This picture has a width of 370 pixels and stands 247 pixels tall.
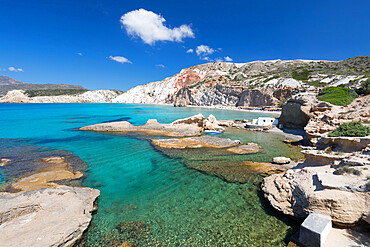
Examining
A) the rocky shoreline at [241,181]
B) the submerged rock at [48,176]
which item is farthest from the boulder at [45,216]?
the submerged rock at [48,176]

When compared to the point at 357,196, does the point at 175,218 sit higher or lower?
lower

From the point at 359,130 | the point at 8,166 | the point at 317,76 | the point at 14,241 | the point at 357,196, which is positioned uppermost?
the point at 317,76

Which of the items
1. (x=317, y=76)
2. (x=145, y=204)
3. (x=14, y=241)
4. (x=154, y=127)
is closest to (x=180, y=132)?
(x=154, y=127)

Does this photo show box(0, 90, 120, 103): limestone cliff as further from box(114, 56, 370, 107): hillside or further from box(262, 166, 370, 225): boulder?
box(262, 166, 370, 225): boulder

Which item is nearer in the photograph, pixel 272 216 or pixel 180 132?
pixel 272 216

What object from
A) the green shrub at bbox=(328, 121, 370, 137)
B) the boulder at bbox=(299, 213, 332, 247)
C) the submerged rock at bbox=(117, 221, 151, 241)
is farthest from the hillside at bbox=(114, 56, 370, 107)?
the submerged rock at bbox=(117, 221, 151, 241)

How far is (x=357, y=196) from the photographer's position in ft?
16.0

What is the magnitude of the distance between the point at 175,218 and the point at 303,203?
14.5 ft

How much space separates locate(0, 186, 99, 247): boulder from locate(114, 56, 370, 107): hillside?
61.1 metres

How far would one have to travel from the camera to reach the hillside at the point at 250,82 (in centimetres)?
6494

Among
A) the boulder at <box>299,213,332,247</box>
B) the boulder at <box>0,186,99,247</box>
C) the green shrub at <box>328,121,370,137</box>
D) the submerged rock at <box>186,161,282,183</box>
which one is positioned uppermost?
the green shrub at <box>328,121,370,137</box>

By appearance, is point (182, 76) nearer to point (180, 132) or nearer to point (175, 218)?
point (180, 132)

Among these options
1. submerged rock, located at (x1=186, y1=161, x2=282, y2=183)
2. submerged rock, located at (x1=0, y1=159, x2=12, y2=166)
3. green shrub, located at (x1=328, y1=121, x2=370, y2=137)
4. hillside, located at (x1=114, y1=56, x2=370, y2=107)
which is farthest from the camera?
hillside, located at (x1=114, y1=56, x2=370, y2=107)

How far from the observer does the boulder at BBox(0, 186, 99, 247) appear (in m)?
4.35
